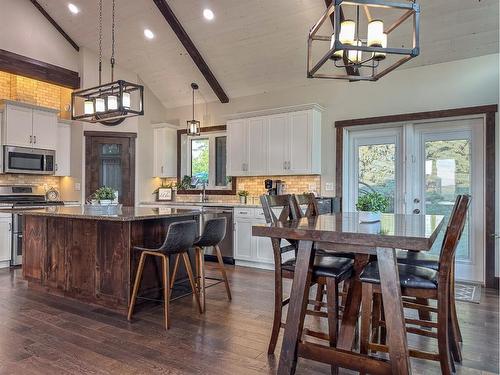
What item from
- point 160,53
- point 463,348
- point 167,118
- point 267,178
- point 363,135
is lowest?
point 463,348

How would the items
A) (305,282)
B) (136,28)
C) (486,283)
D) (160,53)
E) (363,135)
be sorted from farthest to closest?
(160,53) → (136,28) → (363,135) → (486,283) → (305,282)

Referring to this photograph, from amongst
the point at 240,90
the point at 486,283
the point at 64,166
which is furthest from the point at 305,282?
the point at 64,166

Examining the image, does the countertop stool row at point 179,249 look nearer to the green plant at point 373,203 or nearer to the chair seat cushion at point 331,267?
the chair seat cushion at point 331,267

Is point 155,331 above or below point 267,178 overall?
below

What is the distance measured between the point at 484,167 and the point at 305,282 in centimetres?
368

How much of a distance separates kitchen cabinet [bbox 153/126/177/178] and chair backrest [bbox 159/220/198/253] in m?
4.21

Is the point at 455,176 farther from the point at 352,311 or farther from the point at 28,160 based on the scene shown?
the point at 28,160

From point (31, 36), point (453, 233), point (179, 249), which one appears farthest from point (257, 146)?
point (453, 233)

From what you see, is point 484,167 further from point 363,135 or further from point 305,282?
point 305,282

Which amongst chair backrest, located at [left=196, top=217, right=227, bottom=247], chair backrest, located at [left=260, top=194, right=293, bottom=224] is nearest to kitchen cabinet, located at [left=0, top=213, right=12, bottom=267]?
chair backrest, located at [left=196, top=217, right=227, bottom=247]

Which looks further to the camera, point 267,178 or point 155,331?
point 267,178

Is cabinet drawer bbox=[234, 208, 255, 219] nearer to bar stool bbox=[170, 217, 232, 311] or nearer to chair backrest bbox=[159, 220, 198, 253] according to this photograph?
bar stool bbox=[170, 217, 232, 311]

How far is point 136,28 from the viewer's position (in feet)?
19.4

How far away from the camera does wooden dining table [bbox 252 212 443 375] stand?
6.01 feet
